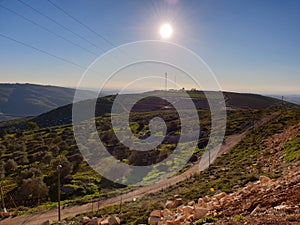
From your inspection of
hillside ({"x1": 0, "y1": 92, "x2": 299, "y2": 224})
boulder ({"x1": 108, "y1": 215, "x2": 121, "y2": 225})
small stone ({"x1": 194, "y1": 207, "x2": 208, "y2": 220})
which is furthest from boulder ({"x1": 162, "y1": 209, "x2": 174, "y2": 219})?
hillside ({"x1": 0, "y1": 92, "x2": 299, "y2": 224})

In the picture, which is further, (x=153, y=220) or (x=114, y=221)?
(x=114, y=221)

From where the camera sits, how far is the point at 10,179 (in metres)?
52.4

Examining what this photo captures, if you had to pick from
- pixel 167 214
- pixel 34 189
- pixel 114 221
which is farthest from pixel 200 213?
pixel 34 189

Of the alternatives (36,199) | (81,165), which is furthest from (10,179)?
(36,199)

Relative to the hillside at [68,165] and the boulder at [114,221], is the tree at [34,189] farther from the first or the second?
the boulder at [114,221]

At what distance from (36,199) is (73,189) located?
15.7 feet

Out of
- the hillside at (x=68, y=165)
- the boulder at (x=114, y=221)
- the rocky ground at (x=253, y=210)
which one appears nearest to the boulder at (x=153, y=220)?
the rocky ground at (x=253, y=210)

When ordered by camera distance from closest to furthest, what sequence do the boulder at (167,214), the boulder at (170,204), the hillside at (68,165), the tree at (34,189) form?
the boulder at (167,214) → the boulder at (170,204) → the hillside at (68,165) → the tree at (34,189)

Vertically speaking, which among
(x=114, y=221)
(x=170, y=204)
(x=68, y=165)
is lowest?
(x=68, y=165)

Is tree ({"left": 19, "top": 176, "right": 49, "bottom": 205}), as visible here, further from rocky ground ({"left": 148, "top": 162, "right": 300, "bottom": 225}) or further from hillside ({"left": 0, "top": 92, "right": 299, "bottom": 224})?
rocky ground ({"left": 148, "top": 162, "right": 300, "bottom": 225})

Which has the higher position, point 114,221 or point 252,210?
point 252,210

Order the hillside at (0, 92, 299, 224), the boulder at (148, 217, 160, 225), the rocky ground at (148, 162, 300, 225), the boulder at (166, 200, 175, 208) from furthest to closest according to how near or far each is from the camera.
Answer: the hillside at (0, 92, 299, 224) < the boulder at (166, 200, 175, 208) < the boulder at (148, 217, 160, 225) < the rocky ground at (148, 162, 300, 225)

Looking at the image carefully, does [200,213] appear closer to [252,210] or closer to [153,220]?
[252,210]

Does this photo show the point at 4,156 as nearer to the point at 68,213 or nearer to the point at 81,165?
the point at 81,165
